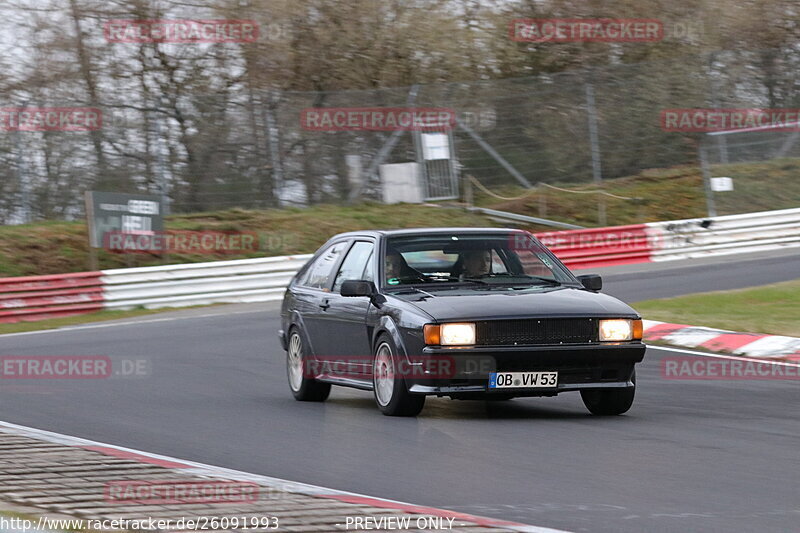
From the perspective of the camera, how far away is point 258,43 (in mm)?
31734

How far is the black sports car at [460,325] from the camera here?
8.89m

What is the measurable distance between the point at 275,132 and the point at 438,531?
72.0ft

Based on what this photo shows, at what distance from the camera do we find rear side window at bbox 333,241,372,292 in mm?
10438

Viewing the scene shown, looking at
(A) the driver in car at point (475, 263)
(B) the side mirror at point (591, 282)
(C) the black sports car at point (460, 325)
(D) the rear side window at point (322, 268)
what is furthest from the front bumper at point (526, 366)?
(D) the rear side window at point (322, 268)

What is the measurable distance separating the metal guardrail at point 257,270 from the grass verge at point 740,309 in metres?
5.73

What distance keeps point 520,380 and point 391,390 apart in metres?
1.00

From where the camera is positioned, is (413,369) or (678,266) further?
(678,266)

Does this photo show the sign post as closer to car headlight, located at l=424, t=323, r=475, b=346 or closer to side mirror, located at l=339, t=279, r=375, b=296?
side mirror, located at l=339, t=279, r=375, b=296

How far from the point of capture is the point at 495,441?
8266 millimetres

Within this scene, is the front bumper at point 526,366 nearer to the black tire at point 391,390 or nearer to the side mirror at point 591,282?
the black tire at point 391,390

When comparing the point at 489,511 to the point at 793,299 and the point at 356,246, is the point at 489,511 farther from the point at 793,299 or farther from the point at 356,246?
the point at 793,299

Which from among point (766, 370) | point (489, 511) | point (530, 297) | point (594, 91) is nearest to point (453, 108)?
point (594, 91)

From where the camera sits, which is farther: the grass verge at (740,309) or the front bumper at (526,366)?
the grass verge at (740,309)

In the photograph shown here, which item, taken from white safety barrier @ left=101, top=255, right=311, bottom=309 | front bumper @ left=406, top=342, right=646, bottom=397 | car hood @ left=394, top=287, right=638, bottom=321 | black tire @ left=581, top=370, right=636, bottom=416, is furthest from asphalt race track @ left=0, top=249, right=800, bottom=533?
white safety barrier @ left=101, top=255, right=311, bottom=309
